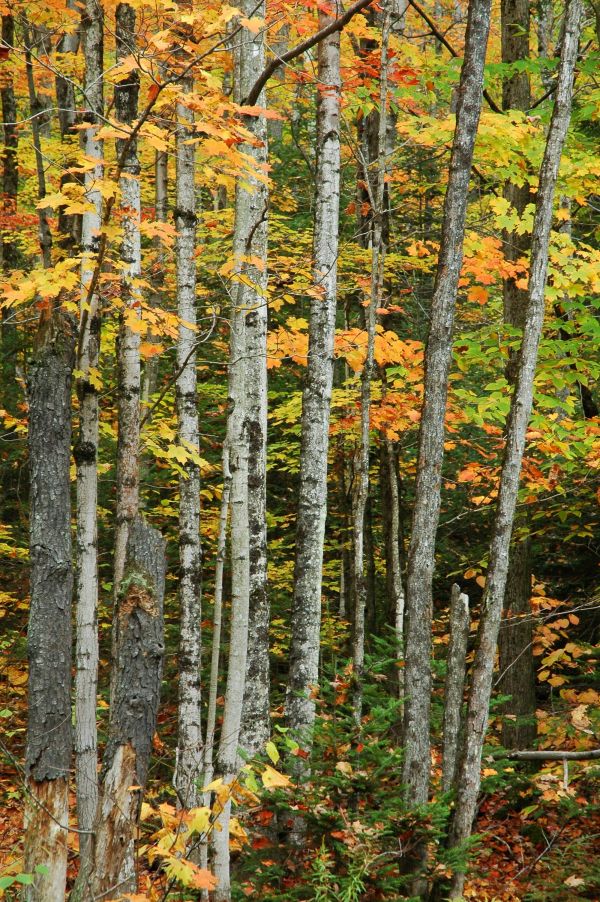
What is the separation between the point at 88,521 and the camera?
640 cm

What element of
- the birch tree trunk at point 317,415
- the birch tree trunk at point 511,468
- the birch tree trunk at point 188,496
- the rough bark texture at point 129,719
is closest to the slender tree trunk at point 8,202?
the birch tree trunk at point 188,496

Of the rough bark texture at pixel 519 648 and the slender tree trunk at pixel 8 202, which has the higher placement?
the slender tree trunk at pixel 8 202

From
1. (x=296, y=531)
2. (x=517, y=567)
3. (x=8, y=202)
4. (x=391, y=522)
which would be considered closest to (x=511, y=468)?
(x=296, y=531)

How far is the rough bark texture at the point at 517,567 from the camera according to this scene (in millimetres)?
8492

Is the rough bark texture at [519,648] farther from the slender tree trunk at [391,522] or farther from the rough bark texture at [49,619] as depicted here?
the rough bark texture at [49,619]

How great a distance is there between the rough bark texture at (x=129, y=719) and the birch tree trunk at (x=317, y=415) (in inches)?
92.6

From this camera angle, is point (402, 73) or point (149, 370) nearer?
point (402, 73)

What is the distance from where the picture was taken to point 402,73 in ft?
28.4

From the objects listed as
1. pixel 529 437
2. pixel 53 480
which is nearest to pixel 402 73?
pixel 529 437

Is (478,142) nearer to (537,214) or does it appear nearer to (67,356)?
(537,214)

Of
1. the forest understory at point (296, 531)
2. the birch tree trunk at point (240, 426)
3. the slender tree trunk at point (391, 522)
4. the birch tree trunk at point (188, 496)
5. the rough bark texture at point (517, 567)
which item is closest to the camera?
the forest understory at point (296, 531)

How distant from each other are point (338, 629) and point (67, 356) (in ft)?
28.5

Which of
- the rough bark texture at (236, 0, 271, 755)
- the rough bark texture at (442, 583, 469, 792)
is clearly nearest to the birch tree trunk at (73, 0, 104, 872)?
the rough bark texture at (236, 0, 271, 755)

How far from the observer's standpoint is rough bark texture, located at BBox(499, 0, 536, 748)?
27.9ft
